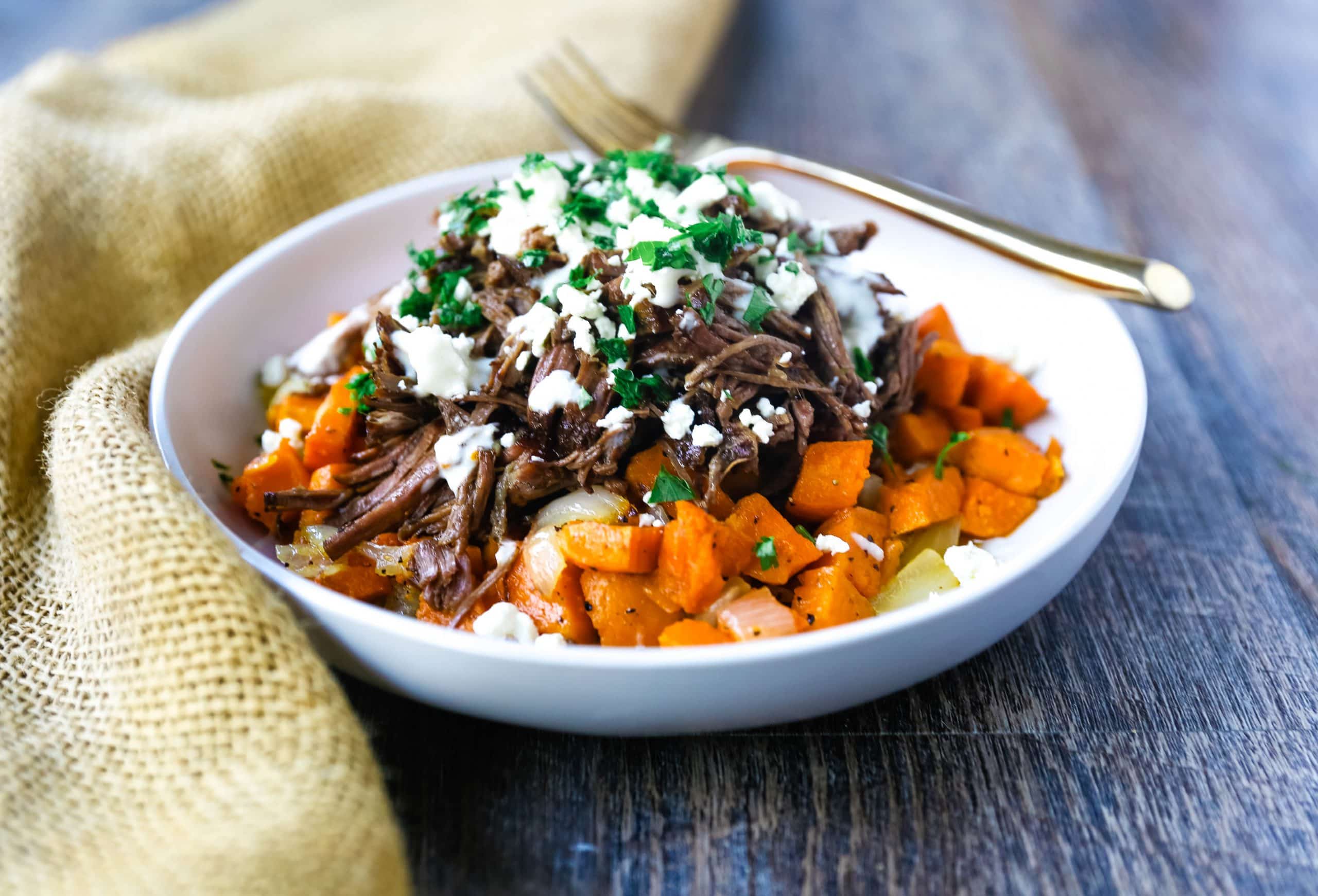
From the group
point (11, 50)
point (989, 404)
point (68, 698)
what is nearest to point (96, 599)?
point (68, 698)

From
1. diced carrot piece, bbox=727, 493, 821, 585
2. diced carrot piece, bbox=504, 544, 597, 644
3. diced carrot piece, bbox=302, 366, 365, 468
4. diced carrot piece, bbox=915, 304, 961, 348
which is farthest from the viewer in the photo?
diced carrot piece, bbox=915, 304, 961, 348

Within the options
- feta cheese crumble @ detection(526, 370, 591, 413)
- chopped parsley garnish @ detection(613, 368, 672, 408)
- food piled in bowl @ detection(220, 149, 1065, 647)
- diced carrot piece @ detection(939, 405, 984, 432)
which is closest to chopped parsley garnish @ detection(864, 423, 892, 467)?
food piled in bowl @ detection(220, 149, 1065, 647)

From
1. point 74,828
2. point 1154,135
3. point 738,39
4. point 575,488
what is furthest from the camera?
point 738,39

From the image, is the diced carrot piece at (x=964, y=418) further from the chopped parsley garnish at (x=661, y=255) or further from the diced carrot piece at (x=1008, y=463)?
the chopped parsley garnish at (x=661, y=255)

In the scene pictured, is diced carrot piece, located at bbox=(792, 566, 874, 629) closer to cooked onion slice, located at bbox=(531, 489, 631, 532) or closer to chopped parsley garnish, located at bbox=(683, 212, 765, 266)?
cooked onion slice, located at bbox=(531, 489, 631, 532)

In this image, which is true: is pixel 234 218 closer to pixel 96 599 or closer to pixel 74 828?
pixel 96 599

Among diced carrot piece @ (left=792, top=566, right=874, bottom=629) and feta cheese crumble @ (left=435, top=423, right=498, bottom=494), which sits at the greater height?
feta cheese crumble @ (left=435, top=423, right=498, bottom=494)

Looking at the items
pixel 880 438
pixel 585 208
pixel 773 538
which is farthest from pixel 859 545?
pixel 585 208
